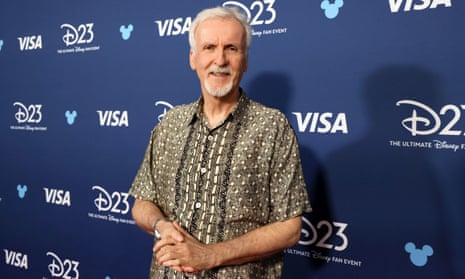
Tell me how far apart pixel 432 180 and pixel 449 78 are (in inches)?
14.1

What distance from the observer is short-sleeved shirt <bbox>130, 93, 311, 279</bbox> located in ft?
3.81

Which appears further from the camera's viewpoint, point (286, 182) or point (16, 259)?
point (16, 259)

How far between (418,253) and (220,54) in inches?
39.7

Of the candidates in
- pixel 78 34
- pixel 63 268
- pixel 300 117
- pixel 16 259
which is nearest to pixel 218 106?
pixel 300 117

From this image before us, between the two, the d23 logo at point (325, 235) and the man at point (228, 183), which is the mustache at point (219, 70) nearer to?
the man at point (228, 183)

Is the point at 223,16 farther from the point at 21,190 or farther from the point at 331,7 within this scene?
the point at 21,190

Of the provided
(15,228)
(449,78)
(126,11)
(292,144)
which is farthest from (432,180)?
(15,228)

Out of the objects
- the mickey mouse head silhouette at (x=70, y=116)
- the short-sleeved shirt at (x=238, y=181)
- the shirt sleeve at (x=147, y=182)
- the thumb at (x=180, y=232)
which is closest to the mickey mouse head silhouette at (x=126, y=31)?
the mickey mouse head silhouette at (x=70, y=116)

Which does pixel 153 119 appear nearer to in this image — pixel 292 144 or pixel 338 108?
pixel 338 108

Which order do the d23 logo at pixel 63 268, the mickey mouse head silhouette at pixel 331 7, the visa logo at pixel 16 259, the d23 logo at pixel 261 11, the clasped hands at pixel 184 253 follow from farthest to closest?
the visa logo at pixel 16 259 → the d23 logo at pixel 63 268 → the d23 logo at pixel 261 11 → the mickey mouse head silhouette at pixel 331 7 → the clasped hands at pixel 184 253

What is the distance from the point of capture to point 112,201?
2.26 metres

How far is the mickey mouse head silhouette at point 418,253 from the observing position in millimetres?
1469

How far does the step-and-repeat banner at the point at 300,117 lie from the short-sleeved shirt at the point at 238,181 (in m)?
0.48

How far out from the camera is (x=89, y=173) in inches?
92.0
